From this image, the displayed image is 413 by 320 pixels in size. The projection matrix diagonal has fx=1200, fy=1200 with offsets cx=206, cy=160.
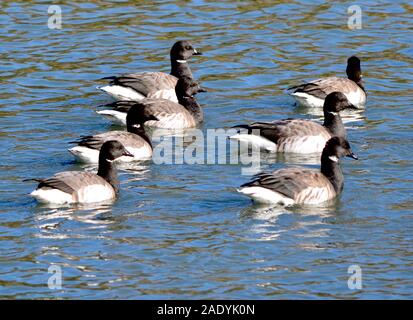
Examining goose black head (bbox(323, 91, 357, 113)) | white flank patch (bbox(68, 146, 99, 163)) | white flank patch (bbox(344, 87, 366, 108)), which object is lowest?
Answer: white flank patch (bbox(68, 146, 99, 163))

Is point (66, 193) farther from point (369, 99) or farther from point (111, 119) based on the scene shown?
point (369, 99)

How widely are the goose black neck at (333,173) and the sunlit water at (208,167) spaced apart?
0.85 ft

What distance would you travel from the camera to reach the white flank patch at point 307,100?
23.3m

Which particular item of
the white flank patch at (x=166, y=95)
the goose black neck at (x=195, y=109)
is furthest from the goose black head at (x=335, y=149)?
the white flank patch at (x=166, y=95)

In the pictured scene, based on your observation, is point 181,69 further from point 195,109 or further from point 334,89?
point 334,89

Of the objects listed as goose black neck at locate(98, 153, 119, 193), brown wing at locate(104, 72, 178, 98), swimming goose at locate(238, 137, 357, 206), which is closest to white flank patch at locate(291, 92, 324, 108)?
brown wing at locate(104, 72, 178, 98)

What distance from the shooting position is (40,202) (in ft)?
56.8

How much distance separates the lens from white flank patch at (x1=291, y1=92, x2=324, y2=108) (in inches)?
917

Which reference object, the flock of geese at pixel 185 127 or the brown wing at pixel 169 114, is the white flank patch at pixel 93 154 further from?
the brown wing at pixel 169 114

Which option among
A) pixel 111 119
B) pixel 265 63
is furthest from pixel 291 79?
pixel 111 119

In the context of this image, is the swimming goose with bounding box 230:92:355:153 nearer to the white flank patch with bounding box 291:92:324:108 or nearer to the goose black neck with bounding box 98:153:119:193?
the white flank patch with bounding box 291:92:324:108

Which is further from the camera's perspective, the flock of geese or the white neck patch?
the white neck patch

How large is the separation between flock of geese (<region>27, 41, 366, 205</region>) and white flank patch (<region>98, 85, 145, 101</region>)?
0.02 m

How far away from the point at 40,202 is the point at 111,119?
5371 mm
